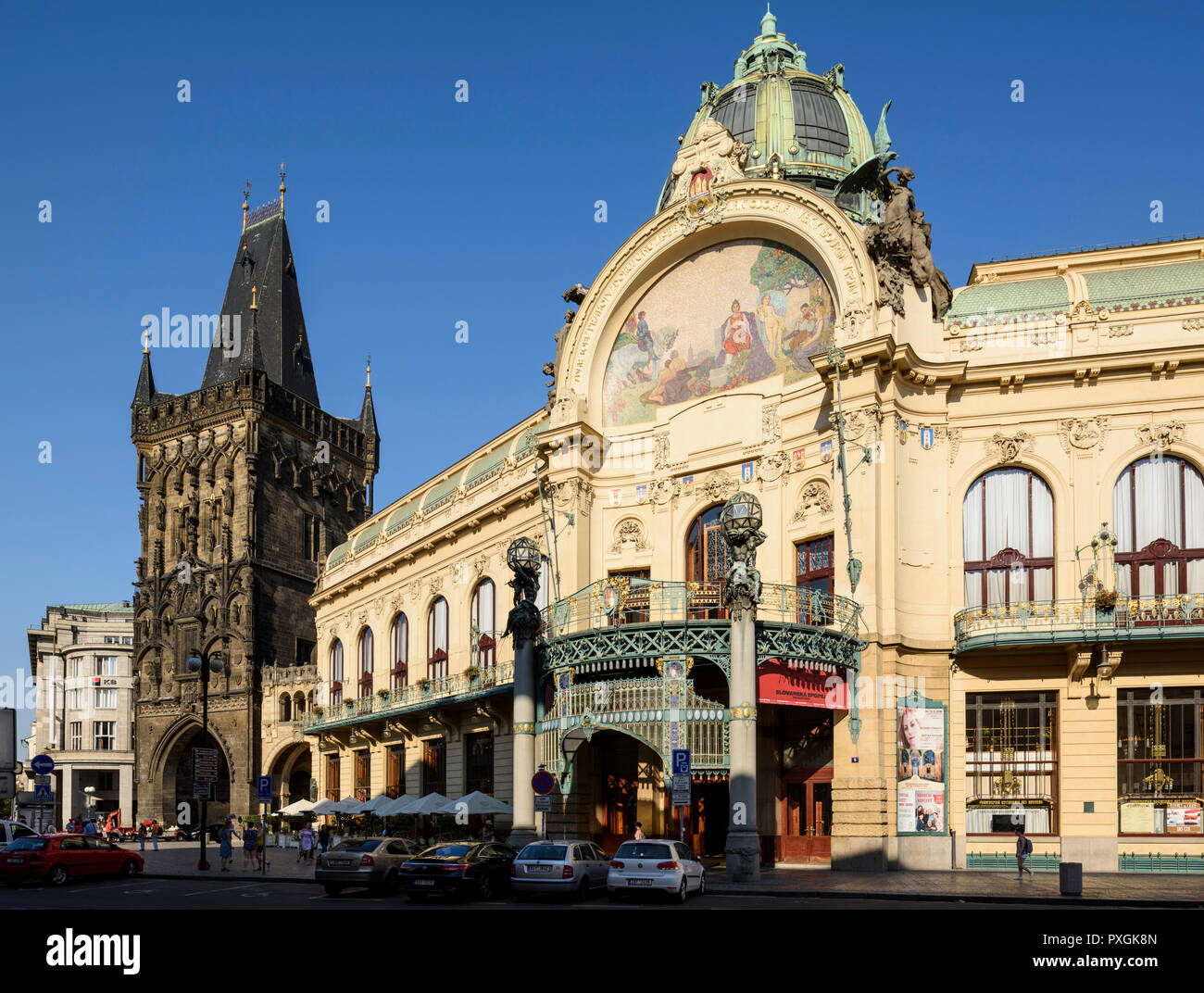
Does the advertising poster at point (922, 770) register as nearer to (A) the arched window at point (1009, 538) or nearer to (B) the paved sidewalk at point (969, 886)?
(B) the paved sidewalk at point (969, 886)

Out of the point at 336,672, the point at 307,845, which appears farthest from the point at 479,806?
the point at 336,672

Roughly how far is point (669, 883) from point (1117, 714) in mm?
14983

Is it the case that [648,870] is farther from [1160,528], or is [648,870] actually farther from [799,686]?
[1160,528]

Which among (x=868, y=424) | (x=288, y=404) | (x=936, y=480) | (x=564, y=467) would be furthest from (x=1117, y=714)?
(x=288, y=404)

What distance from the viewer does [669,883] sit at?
23.3 metres

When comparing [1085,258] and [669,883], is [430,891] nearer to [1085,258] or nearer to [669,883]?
[669,883]

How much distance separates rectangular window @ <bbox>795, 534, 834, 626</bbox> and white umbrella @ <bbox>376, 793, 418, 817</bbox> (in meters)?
16.2

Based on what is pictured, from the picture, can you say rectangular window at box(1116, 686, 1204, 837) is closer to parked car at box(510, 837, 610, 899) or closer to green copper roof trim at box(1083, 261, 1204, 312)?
green copper roof trim at box(1083, 261, 1204, 312)

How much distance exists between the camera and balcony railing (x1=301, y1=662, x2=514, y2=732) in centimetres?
4344

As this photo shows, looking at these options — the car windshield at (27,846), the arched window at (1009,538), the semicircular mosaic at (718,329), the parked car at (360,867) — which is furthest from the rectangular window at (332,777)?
the arched window at (1009,538)

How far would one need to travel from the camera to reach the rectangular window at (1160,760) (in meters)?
31.1

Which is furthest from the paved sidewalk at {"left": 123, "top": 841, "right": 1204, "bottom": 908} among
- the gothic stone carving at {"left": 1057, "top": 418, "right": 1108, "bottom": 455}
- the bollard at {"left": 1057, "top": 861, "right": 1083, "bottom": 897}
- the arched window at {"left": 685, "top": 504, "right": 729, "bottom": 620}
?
the gothic stone carving at {"left": 1057, "top": 418, "right": 1108, "bottom": 455}

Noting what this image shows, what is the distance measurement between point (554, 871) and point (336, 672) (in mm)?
42285

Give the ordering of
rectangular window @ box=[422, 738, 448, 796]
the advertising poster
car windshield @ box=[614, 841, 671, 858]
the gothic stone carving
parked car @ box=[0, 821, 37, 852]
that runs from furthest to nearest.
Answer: rectangular window @ box=[422, 738, 448, 796]
the gothic stone carving
parked car @ box=[0, 821, 37, 852]
the advertising poster
car windshield @ box=[614, 841, 671, 858]
